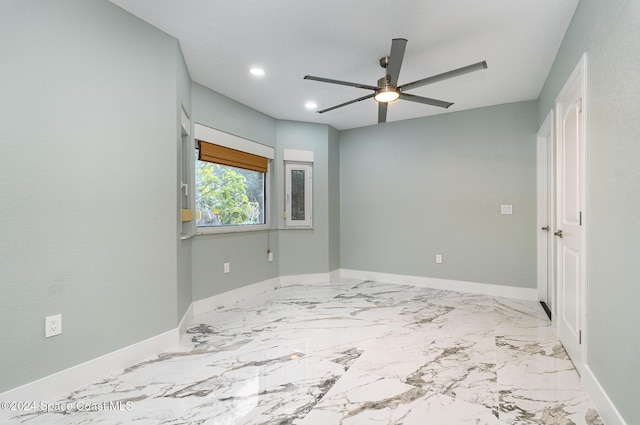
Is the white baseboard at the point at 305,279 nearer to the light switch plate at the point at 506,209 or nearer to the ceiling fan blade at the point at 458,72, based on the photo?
the light switch plate at the point at 506,209

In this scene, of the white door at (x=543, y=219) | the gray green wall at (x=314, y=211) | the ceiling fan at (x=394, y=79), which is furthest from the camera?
the gray green wall at (x=314, y=211)

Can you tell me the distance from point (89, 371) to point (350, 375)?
169 centimetres

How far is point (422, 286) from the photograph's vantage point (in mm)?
4395

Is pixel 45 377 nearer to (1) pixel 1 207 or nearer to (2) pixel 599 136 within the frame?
(1) pixel 1 207

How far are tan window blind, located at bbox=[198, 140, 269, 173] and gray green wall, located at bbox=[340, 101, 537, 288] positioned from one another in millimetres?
1509

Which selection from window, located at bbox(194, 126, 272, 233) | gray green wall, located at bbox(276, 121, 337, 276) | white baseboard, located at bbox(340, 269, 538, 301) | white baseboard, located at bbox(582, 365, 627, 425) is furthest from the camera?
gray green wall, located at bbox(276, 121, 337, 276)

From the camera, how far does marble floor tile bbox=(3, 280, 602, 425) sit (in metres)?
1.61

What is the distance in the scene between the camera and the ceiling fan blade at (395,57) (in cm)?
192

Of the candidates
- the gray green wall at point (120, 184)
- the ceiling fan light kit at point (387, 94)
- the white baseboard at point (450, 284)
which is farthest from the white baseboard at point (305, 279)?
the ceiling fan light kit at point (387, 94)

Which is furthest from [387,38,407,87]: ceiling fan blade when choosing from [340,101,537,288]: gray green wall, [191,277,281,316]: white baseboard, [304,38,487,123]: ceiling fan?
[191,277,281,316]: white baseboard

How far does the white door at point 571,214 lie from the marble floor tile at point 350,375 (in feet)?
0.91

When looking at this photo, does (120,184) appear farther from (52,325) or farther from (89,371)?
(89,371)

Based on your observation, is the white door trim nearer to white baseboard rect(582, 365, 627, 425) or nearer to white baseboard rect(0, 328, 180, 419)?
white baseboard rect(582, 365, 627, 425)

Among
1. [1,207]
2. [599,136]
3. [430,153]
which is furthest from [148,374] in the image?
[430,153]
